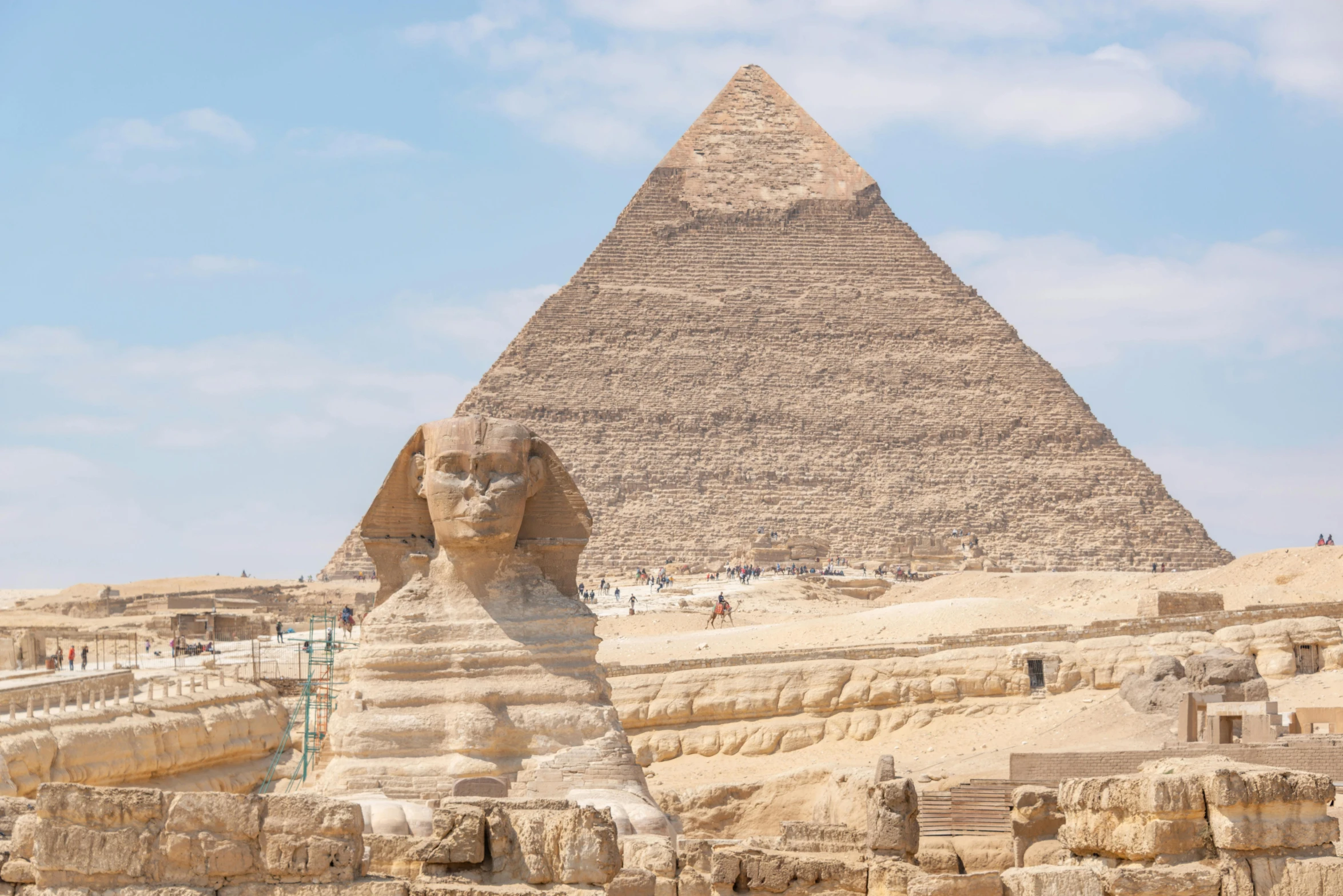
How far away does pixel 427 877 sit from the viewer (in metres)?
3.36

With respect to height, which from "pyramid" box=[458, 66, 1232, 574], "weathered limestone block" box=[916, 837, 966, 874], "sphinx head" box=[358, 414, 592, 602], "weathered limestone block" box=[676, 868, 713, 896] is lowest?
"weathered limestone block" box=[676, 868, 713, 896]

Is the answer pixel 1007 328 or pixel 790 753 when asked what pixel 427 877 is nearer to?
pixel 790 753

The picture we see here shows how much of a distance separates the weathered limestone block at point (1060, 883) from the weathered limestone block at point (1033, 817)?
113 centimetres

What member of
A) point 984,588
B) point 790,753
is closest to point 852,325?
point 984,588

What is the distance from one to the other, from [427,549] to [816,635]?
1697 centimetres

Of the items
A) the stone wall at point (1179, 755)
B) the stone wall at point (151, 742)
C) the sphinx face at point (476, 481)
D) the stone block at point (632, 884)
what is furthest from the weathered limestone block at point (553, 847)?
the stone wall at point (151, 742)

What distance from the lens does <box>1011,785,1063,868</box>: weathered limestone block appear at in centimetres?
447

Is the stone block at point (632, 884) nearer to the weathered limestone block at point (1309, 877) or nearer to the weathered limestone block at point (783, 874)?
the weathered limestone block at point (783, 874)

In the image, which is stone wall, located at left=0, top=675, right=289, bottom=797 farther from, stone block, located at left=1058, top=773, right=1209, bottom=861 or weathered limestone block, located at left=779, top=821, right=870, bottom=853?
stone block, located at left=1058, top=773, right=1209, bottom=861

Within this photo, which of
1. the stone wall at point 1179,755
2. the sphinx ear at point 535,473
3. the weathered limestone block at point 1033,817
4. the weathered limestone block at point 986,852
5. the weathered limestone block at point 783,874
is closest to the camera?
the weathered limestone block at point 783,874

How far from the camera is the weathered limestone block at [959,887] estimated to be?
11.2 ft

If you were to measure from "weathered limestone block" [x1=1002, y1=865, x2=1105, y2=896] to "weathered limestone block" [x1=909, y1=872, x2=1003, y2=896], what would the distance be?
75 millimetres

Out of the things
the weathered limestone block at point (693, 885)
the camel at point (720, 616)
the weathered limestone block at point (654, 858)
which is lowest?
the weathered limestone block at point (693, 885)

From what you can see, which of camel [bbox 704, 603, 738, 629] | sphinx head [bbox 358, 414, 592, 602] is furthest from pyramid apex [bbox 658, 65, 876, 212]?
sphinx head [bbox 358, 414, 592, 602]
